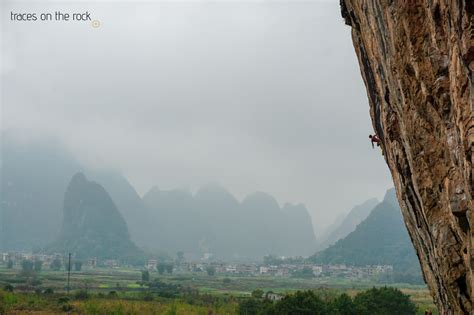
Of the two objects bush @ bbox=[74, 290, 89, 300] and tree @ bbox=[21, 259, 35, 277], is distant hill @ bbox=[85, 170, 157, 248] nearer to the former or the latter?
tree @ bbox=[21, 259, 35, 277]

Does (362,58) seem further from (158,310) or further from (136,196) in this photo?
(136,196)

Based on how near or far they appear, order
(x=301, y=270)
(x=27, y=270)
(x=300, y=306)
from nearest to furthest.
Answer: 1. (x=300, y=306)
2. (x=27, y=270)
3. (x=301, y=270)

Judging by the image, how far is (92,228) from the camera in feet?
387

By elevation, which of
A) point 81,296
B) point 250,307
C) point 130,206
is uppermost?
point 130,206

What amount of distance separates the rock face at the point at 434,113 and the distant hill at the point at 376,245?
9732 cm

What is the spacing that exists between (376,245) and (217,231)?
284 feet

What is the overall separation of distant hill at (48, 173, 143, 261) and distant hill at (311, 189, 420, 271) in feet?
160

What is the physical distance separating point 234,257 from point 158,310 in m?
143

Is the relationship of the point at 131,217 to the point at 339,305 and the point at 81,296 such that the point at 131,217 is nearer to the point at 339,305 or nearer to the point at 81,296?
the point at 81,296

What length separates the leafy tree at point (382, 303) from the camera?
2698cm

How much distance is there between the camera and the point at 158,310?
33.5m

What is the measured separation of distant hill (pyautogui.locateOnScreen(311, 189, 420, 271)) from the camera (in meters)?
99.8

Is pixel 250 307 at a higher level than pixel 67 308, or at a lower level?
higher

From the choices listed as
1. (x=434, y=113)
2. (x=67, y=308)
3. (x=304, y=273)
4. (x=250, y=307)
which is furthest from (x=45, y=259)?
(x=434, y=113)
